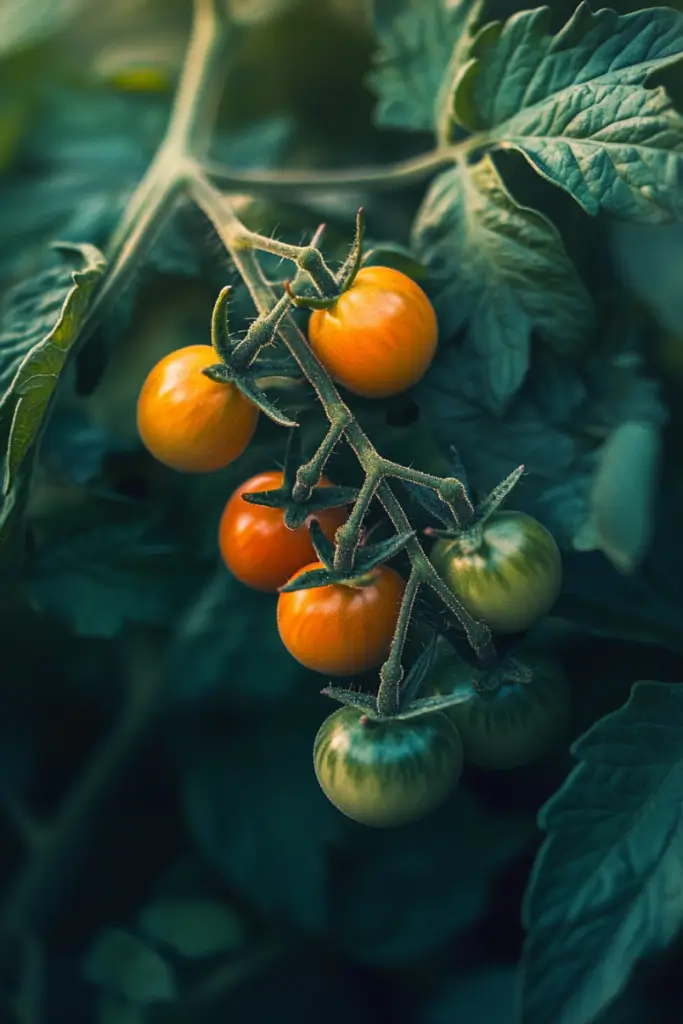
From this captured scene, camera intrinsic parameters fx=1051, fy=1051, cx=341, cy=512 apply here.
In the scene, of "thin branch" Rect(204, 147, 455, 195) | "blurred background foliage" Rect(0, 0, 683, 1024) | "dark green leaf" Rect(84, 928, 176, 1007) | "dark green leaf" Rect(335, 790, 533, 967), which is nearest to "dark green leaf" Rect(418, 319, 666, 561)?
"blurred background foliage" Rect(0, 0, 683, 1024)

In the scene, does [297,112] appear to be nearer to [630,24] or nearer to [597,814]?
[630,24]

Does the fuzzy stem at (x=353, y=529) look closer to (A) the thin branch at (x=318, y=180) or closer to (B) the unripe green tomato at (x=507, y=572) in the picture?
(B) the unripe green tomato at (x=507, y=572)

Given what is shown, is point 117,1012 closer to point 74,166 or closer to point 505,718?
point 505,718

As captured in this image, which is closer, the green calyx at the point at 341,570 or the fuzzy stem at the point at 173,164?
the green calyx at the point at 341,570

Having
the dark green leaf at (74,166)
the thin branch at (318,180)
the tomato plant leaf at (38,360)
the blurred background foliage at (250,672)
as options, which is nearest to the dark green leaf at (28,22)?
the dark green leaf at (74,166)

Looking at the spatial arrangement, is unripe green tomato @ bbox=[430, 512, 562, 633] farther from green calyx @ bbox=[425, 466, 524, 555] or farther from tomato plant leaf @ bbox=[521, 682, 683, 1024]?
tomato plant leaf @ bbox=[521, 682, 683, 1024]

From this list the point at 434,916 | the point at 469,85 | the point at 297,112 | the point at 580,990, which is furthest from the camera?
the point at 297,112

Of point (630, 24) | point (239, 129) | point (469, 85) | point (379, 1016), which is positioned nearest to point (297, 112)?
point (239, 129)

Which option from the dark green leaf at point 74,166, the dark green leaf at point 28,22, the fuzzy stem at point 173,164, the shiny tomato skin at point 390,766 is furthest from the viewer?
the dark green leaf at point 28,22
